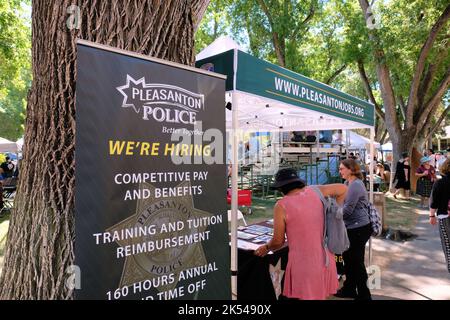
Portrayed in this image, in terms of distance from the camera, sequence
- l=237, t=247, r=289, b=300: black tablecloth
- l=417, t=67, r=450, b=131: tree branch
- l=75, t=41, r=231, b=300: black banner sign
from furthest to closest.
A: l=417, t=67, r=450, b=131: tree branch, l=237, t=247, r=289, b=300: black tablecloth, l=75, t=41, r=231, b=300: black banner sign

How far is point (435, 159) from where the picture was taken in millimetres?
20266

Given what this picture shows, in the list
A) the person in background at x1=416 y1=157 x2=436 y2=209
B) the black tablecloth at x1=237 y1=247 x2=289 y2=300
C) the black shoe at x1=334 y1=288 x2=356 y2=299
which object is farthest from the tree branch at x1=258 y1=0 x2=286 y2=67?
the black tablecloth at x1=237 y1=247 x2=289 y2=300

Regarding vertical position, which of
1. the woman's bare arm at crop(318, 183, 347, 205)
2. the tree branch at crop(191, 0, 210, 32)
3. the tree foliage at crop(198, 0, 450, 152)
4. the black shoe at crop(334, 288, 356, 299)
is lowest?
the black shoe at crop(334, 288, 356, 299)

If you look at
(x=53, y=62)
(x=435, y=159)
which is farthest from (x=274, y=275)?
(x=435, y=159)

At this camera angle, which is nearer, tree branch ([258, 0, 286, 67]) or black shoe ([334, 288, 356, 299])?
black shoe ([334, 288, 356, 299])

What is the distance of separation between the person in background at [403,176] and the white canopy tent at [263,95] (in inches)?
260

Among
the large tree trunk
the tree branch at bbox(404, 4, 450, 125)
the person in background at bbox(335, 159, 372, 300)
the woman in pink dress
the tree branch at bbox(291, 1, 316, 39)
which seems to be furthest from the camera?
the tree branch at bbox(291, 1, 316, 39)

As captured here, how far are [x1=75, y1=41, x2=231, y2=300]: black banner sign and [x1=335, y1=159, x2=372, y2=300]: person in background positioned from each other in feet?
6.49

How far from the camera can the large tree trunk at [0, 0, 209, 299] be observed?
2.21m

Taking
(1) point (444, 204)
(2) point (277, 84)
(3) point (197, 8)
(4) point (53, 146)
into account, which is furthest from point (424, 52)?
(4) point (53, 146)

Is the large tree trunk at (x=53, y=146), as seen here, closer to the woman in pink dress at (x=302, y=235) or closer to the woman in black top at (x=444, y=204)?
the woman in pink dress at (x=302, y=235)

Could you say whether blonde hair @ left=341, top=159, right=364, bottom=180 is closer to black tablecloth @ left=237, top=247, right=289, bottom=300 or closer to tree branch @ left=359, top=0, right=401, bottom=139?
black tablecloth @ left=237, top=247, right=289, bottom=300

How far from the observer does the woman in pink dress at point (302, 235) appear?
8.80ft
